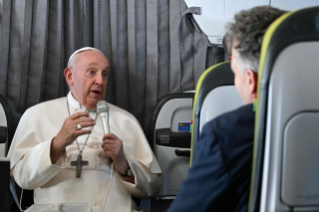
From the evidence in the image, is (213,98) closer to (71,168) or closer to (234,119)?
(234,119)

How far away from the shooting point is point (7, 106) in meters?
2.31

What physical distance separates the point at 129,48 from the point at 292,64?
183 centimetres

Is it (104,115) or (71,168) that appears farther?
(71,168)

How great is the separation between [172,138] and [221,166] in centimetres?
147

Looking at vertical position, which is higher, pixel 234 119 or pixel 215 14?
pixel 215 14

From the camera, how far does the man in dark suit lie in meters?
1.08

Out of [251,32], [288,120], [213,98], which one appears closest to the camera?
[288,120]

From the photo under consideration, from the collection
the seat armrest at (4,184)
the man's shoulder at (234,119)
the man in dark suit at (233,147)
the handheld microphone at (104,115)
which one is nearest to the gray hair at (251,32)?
the man in dark suit at (233,147)

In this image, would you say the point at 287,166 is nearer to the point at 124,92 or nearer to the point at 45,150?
the point at 45,150

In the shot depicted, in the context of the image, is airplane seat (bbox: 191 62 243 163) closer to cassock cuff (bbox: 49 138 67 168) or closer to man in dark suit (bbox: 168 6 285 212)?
→ man in dark suit (bbox: 168 6 285 212)

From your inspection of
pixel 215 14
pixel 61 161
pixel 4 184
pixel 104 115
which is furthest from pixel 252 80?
pixel 215 14

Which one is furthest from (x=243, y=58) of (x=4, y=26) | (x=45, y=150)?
(x=4, y=26)

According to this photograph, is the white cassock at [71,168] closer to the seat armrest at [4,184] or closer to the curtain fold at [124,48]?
the curtain fold at [124,48]

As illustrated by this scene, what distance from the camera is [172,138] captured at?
2537mm
